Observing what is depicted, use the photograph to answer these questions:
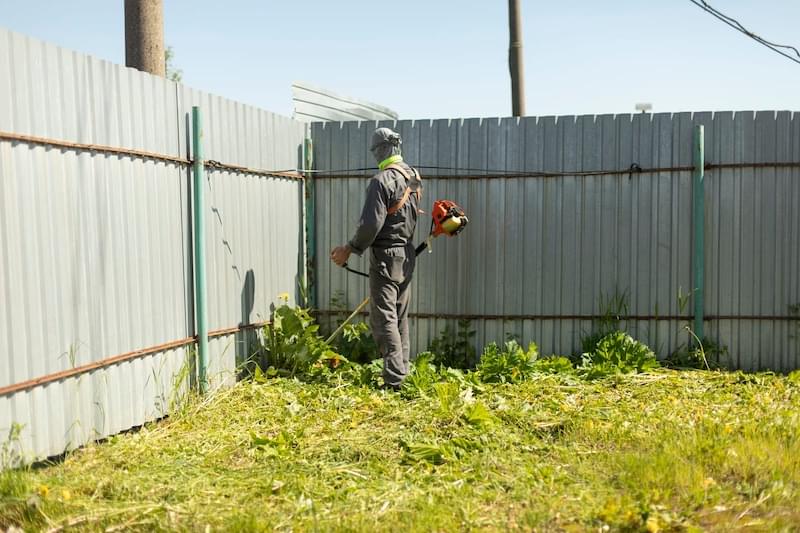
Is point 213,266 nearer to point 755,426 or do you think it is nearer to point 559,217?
point 559,217

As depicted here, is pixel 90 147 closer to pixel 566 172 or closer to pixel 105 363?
pixel 105 363

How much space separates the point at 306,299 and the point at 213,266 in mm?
1437

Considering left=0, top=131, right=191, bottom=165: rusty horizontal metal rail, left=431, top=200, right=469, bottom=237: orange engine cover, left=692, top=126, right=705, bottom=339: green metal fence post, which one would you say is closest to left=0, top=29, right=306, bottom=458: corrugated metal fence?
left=0, top=131, right=191, bottom=165: rusty horizontal metal rail

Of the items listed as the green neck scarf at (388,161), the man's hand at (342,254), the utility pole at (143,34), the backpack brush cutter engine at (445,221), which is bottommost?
the man's hand at (342,254)

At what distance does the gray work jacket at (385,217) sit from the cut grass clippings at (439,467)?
123 centimetres

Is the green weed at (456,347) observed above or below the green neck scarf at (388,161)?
below

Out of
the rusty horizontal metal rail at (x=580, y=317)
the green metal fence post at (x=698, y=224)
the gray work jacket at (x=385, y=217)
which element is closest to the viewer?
the gray work jacket at (x=385, y=217)

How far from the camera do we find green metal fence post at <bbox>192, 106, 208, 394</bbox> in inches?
223

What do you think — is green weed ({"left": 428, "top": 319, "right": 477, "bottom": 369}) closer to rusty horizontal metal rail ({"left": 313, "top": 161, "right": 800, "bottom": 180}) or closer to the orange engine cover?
the orange engine cover

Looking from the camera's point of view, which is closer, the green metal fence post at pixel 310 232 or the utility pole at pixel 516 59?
the green metal fence post at pixel 310 232

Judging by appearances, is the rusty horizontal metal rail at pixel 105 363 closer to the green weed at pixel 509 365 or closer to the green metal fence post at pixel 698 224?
the green weed at pixel 509 365

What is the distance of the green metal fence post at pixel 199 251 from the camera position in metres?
5.66

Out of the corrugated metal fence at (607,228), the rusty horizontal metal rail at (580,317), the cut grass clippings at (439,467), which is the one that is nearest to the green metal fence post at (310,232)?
the rusty horizontal metal rail at (580,317)

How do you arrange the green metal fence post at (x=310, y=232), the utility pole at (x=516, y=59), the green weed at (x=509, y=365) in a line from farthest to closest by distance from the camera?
the utility pole at (x=516, y=59) → the green metal fence post at (x=310, y=232) → the green weed at (x=509, y=365)
